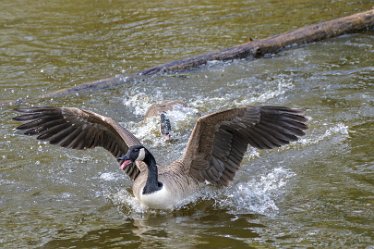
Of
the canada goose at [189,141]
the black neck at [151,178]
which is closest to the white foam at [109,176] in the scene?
the canada goose at [189,141]

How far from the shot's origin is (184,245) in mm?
6703

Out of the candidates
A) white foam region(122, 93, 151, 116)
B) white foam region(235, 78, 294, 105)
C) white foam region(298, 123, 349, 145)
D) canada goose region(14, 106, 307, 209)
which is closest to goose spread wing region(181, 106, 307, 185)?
canada goose region(14, 106, 307, 209)

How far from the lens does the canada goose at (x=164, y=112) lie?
9766 mm

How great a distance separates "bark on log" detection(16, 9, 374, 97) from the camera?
11.5 metres

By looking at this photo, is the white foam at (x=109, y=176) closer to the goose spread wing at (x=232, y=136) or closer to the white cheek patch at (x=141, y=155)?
the goose spread wing at (x=232, y=136)

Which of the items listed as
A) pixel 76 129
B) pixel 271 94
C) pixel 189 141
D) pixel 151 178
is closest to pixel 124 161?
pixel 151 178

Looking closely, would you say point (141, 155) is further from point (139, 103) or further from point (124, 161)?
point (139, 103)

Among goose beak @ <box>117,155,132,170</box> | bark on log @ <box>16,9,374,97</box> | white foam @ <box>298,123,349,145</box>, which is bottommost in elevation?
white foam @ <box>298,123,349,145</box>

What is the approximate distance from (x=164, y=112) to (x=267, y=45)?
3.04 metres

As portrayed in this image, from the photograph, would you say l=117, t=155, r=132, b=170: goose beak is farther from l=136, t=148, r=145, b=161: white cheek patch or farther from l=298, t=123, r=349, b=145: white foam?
l=298, t=123, r=349, b=145: white foam

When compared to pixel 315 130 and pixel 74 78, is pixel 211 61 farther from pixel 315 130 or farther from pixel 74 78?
pixel 315 130

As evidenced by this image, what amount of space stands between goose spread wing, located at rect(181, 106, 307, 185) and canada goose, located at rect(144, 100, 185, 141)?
1646 millimetres

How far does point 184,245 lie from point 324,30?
7130mm

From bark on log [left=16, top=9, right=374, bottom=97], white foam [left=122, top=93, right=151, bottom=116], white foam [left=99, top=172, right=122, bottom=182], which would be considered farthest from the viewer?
bark on log [left=16, top=9, right=374, bottom=97]
